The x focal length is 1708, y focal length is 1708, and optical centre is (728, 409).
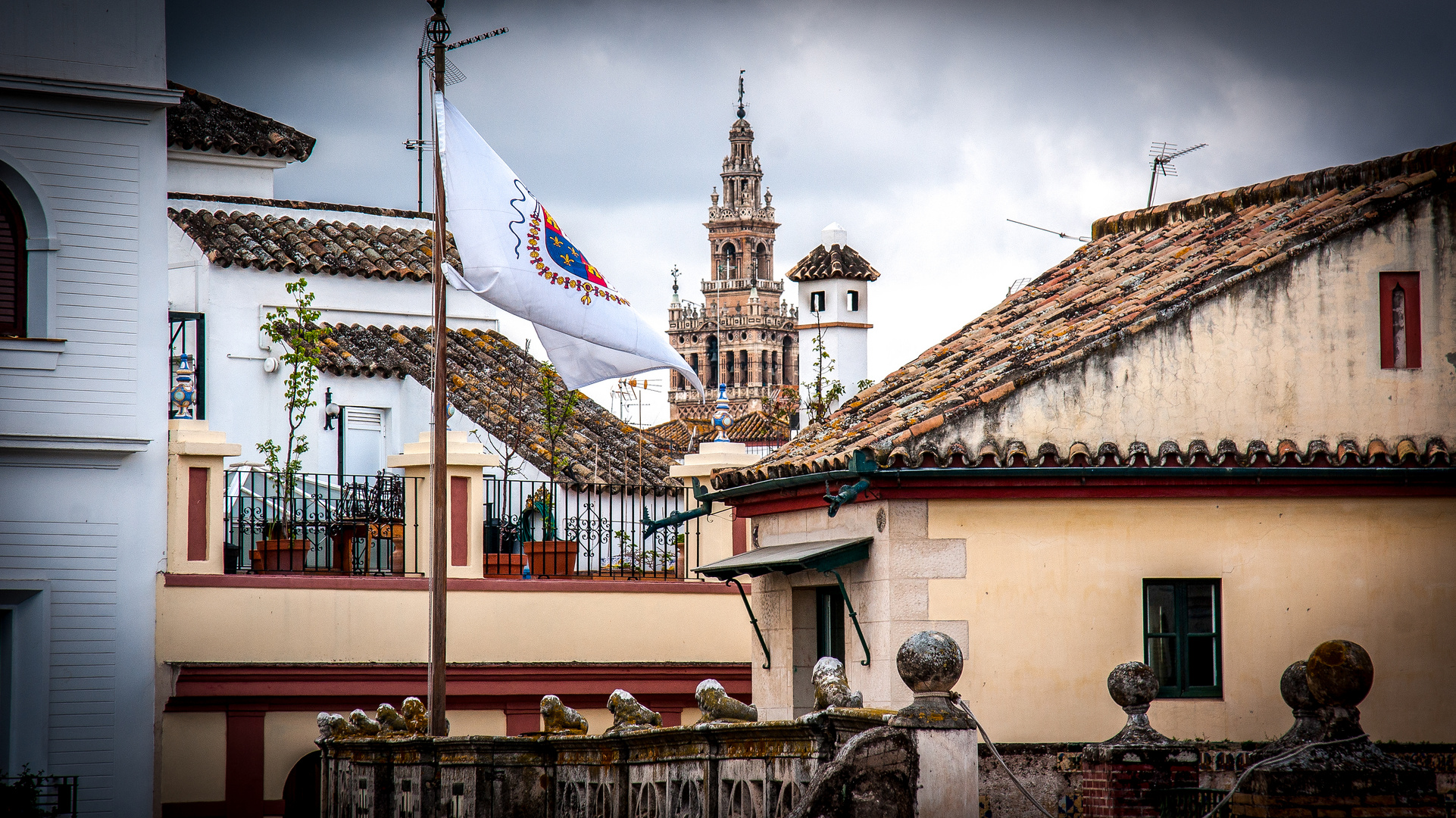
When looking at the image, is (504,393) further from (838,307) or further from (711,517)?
(838,307)

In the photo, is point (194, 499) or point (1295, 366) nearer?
point (1295, 366)

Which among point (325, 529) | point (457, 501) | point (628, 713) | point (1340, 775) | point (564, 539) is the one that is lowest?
point (628, 713)

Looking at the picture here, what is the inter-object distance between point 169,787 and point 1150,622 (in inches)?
340

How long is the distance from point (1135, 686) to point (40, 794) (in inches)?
376

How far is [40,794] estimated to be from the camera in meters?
14.6

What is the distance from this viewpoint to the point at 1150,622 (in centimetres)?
1297

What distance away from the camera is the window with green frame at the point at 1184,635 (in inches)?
507

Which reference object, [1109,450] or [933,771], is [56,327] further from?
[933,771]

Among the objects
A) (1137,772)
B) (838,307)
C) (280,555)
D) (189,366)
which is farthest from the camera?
(838,307)

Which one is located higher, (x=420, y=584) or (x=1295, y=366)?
(x=1295, y=366)

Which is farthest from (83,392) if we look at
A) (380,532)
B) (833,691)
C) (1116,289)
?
(833,691)

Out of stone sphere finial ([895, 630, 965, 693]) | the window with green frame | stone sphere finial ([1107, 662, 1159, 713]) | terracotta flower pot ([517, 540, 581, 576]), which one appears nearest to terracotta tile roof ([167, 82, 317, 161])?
terracotta flower pot ([517, 540, 581, 576])

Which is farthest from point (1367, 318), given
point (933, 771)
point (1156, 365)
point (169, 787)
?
point (169, 787)

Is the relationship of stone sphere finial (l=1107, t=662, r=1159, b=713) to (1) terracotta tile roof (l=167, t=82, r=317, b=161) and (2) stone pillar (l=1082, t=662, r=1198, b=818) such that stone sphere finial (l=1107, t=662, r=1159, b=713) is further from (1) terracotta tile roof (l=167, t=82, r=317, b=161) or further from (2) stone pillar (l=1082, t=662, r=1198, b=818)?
(1) terracotta tile roof (l=167, t=82, r=317, b=161)
